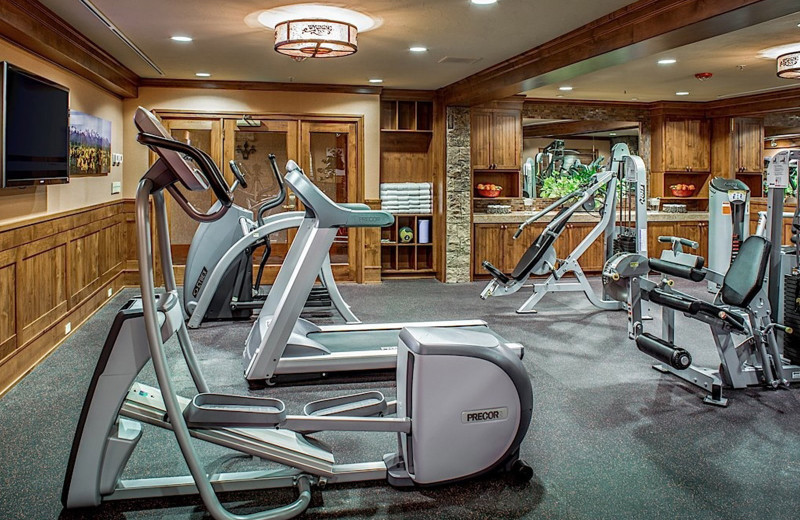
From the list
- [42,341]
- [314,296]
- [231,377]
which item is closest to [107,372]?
[231,377]

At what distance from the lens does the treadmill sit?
12.7 ft

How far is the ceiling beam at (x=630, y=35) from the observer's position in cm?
372

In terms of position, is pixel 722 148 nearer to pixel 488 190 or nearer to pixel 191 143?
pixel 488 190

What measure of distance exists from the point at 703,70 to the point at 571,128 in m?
2.91

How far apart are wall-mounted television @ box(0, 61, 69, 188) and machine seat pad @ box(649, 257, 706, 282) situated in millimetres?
4173

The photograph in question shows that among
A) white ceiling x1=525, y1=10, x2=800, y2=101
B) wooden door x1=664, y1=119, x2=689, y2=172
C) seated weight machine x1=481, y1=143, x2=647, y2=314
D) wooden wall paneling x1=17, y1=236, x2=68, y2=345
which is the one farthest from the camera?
wooden door x1=664, y1=119, x2=689, y2=172

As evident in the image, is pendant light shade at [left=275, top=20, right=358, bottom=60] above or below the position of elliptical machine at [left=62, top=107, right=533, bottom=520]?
above

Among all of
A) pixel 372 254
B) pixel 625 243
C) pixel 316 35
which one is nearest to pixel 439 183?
pixel 372 254

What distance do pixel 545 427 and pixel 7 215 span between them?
3.57 m

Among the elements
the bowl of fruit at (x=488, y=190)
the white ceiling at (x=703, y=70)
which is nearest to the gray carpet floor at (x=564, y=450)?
the white ceiling at (x=703, y=70)

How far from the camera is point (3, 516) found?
8.35ft

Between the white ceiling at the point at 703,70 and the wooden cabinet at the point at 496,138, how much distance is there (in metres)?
0.47

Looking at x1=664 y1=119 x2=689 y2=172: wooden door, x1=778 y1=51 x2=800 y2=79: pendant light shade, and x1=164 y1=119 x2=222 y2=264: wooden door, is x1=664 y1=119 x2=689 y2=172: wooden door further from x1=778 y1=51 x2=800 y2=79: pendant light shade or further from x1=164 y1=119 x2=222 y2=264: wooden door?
x1=164 y1=119 x2=222 y2=264: wooden door

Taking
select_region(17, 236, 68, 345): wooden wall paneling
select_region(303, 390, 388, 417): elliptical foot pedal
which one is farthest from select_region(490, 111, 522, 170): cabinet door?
select_region(303, 390, 388, 417): elliptical foot pedal
